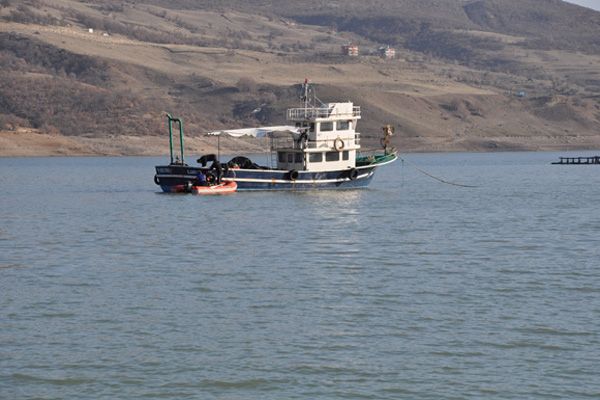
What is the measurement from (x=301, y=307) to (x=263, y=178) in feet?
136

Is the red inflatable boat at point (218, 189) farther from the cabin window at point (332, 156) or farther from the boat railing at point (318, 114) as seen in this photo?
the cabin window at point (332, 156)

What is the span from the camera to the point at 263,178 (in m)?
70.1

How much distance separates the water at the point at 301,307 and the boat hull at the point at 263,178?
1432 cm

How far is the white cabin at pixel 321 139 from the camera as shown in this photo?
2736 inches

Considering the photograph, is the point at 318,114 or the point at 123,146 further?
the point at 123,146

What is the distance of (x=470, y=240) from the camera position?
44062mm

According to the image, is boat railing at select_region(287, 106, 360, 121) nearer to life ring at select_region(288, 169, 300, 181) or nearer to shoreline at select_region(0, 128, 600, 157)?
life ring at select_region(288, 169, 300, 181)

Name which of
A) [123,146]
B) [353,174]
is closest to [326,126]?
[353,174]

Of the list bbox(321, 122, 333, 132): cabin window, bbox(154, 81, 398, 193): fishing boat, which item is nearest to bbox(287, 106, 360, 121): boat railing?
bbox(154, 81, 398, 193): fishing boat

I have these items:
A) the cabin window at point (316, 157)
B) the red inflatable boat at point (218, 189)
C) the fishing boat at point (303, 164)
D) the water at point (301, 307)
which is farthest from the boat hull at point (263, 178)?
the water at point (301, 307)

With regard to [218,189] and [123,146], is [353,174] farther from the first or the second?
[123,146]

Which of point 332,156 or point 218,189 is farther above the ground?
point 332,156

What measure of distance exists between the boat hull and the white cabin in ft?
1.87

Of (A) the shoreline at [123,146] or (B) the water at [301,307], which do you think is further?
(A) the shoreline at [123,146]
